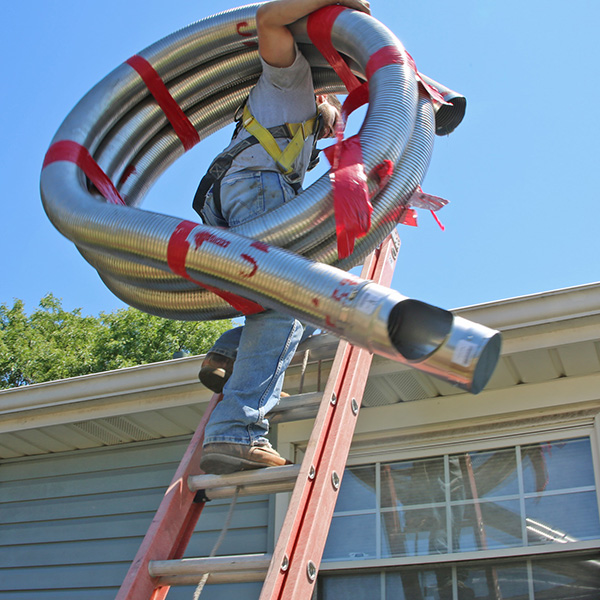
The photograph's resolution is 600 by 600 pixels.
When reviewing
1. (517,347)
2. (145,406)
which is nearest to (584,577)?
(517,347)

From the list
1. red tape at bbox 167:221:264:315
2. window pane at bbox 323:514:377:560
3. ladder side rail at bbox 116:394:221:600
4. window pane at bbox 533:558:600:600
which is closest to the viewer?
red tape at bbox 167:221:264:315

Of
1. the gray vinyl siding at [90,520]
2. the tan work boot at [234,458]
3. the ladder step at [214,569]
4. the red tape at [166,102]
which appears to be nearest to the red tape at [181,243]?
the tan work boot at [234,458]

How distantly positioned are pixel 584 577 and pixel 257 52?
2.76 m

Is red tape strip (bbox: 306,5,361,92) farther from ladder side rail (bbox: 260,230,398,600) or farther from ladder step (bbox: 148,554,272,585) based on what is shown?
ladder step (bbox: 148,554,272,585)

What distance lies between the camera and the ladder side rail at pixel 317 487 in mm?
2340

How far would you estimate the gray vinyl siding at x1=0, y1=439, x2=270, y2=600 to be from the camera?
450cm

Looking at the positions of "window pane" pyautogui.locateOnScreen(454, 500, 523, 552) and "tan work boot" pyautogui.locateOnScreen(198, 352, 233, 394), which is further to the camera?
"window pane" pyautogui.locateOnScreen(454, 500, 523, 552)

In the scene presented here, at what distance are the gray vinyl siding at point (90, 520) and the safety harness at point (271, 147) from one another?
2.12 meters

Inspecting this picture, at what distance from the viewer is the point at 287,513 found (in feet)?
8.13

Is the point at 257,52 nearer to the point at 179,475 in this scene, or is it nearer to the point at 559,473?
the point at 179,475

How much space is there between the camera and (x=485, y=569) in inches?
144

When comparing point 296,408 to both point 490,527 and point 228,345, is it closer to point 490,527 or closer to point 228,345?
point 228,345

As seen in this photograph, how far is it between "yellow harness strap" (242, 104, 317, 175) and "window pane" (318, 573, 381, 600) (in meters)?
2.20

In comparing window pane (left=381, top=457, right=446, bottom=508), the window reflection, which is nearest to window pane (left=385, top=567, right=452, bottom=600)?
the window reflection
